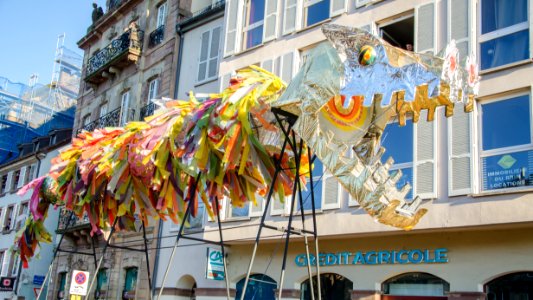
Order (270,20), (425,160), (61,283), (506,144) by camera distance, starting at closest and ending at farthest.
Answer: (506,144) < (425,160) < (270,20) < (61,283)

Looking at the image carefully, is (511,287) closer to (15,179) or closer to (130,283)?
(130,283)

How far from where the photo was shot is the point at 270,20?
18.1 meters

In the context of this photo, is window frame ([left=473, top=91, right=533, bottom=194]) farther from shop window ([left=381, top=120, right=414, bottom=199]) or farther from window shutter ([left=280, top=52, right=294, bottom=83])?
window shutter ([left=280, top=52, right=294, bottom=83])

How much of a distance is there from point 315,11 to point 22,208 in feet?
76.1

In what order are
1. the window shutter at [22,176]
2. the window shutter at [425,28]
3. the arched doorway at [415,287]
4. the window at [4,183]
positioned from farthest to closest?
the window at [4,183] → the window shutter at [22,176] → the window shutter at [425,28] → the arched doorway at [415,287]

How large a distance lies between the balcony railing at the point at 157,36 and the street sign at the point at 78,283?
11715 mm

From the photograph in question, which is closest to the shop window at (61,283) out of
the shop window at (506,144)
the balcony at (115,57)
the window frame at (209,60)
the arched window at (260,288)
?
the balcony at (115,57)

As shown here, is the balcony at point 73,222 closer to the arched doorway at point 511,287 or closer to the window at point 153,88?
the window at point 153,88

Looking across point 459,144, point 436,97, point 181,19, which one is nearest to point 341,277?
point 459,144

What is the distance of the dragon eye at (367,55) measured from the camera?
662 centimetres

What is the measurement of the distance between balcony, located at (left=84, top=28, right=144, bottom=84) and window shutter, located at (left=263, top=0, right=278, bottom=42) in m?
8.91

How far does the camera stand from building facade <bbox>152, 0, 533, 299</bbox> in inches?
483

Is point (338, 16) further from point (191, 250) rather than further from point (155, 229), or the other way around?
point (155, 229)

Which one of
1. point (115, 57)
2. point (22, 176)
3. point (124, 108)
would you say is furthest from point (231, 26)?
point (22, 176)
